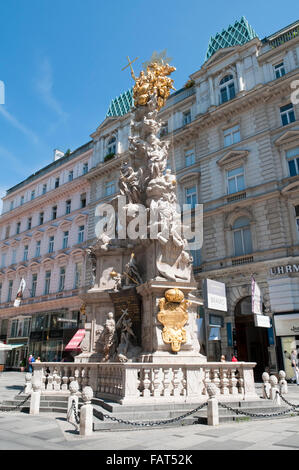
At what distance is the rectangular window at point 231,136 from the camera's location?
87.5ft

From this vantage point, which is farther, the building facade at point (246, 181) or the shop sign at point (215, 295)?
the building facade at point (246, 181)

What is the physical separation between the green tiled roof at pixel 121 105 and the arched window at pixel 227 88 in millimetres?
13925

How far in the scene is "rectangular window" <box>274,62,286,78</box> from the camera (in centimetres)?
2530

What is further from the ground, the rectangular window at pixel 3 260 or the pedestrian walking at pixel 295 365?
Result: the rectangular window at pixel 3 260

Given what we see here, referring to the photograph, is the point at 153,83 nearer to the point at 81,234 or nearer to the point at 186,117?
the point at 186,117

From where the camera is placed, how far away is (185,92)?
3222 cm

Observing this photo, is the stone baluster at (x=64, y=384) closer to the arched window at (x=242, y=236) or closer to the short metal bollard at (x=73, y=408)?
the short metal bollard at (x=73, y=408)

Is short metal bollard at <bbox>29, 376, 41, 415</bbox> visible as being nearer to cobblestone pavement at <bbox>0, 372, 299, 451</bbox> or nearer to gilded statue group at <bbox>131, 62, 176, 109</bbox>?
cobblestone pavement at <bbox>0, 372, 299, 451</bbox>

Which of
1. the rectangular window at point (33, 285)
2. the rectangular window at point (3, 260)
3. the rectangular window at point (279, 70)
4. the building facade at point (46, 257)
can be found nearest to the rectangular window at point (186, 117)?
the rectangular window at point (279, 70)

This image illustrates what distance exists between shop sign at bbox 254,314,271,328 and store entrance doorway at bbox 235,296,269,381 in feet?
8.01

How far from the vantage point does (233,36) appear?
3131cm

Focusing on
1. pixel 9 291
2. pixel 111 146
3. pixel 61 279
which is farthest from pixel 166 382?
pixel 9 291

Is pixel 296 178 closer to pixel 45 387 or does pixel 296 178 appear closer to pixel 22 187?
pixel 45 387

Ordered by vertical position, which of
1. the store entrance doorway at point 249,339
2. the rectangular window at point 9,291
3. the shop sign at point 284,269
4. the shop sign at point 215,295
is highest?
the rectangular window at point 9,291
